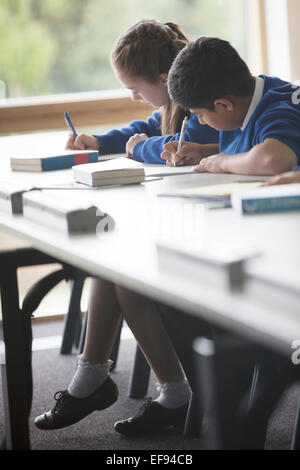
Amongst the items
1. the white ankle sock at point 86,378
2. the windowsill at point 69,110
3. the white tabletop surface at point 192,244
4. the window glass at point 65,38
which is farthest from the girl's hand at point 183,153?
the window glass at point 65,38

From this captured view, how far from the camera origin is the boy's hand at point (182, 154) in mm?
1965

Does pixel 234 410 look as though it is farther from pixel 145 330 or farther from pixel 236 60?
pixel 236 60

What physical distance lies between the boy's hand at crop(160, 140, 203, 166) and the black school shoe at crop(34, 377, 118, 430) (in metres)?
0.61

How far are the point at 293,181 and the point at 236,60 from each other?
52 centimetres

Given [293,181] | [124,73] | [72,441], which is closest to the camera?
[293,181]

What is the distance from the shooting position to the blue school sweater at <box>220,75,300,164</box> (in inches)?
64.4

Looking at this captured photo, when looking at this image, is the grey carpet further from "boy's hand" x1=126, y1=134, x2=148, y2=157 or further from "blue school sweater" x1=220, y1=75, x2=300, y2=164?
"boy's hand" x1=126, y1=134, x2=148, y2=157

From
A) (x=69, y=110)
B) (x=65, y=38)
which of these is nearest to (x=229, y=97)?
(x=69, y=110)

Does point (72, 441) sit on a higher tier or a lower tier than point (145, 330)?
lower

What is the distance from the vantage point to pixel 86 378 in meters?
1.87

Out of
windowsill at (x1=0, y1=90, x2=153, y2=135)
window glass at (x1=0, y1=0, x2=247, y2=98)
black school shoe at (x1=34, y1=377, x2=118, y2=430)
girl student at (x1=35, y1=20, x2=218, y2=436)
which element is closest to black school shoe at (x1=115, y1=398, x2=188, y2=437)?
girl student at (x1=35, y1=20, x2=218, y2=436)

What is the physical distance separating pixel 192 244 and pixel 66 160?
1098mm

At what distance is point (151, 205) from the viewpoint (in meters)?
1.38

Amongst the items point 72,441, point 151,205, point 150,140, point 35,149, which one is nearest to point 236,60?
point 150,140
